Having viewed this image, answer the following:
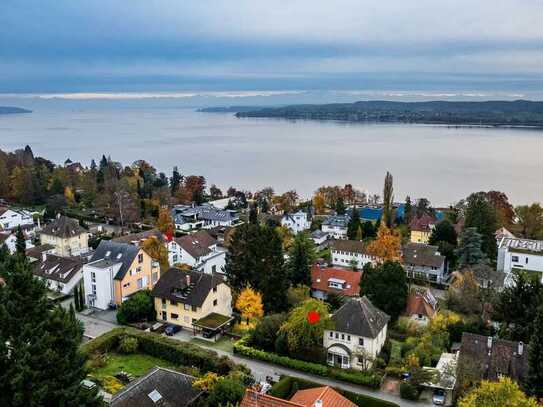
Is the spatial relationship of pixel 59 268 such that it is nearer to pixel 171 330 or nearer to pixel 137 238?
pixel 137 238

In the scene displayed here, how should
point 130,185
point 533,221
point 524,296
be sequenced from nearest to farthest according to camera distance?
point 524,296
point 533,221
point 130,185

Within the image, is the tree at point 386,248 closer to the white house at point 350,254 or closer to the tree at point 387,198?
the white house at point 350,254

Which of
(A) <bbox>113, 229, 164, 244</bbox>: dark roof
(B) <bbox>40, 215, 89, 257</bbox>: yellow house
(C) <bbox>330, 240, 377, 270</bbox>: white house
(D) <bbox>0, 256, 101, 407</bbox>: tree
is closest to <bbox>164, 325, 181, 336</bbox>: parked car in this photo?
(A) <bbox>113, 229, 164, 244</bbox>: dark roof

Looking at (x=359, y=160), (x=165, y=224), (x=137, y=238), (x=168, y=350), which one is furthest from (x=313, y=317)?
→ (x=359, y=160)

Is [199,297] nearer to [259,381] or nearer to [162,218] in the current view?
[259,381]

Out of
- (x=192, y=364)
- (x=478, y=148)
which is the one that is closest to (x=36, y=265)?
(x=192, y=364)
